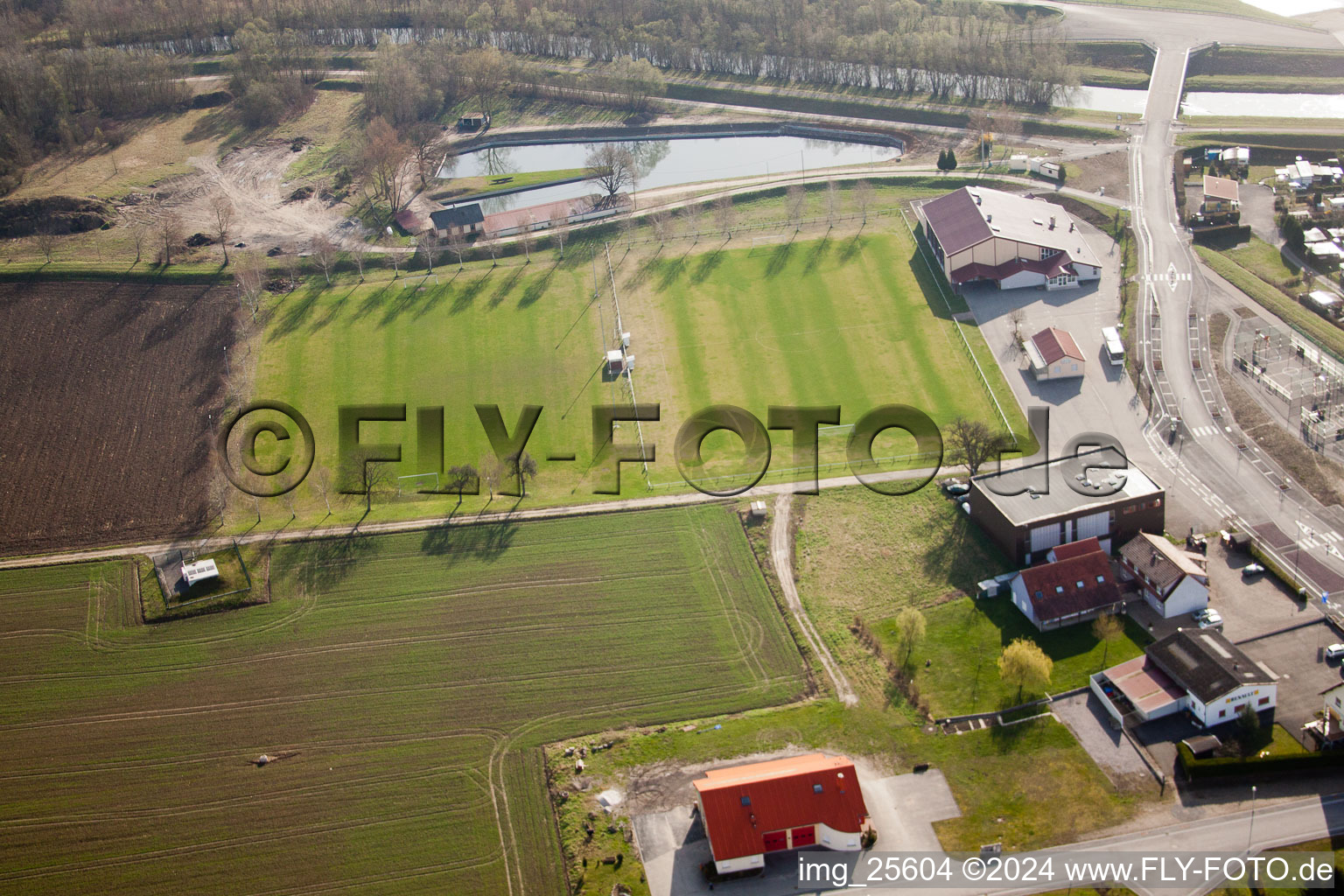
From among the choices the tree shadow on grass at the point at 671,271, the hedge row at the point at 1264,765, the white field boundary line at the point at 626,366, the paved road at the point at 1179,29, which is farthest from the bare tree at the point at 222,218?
the paved road at the point at 1179,29

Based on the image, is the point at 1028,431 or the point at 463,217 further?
the point at 463,217

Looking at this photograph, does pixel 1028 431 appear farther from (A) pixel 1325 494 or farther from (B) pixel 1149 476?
(A) pixel 1325 494

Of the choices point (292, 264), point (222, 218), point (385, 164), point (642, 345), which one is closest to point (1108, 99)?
point (642, 345)

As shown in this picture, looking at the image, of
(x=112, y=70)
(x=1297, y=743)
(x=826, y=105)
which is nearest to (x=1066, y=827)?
(x=1297, y=743)

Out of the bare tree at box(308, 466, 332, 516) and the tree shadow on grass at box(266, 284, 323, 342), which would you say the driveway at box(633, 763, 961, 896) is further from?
the tree shadow on grass at box(266, 284, 323, 342)

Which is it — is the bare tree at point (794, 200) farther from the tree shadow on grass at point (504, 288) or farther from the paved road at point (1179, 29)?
the paved road at point (1179, 29)

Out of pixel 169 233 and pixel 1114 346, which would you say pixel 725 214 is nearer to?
pixel 1114 346
